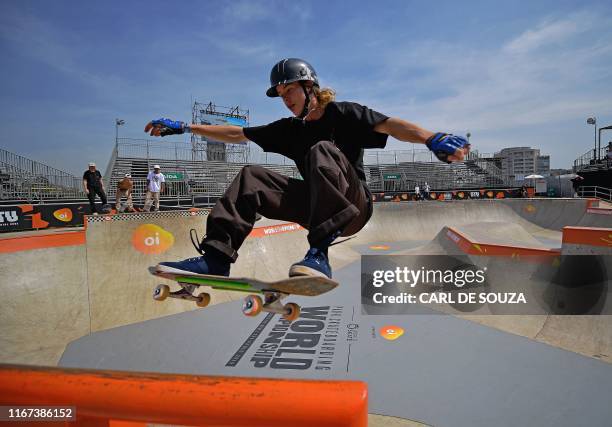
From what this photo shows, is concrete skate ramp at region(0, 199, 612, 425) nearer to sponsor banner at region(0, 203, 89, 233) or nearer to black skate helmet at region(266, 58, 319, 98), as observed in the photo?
black skate helmet at region(266, 58, 319, 98)

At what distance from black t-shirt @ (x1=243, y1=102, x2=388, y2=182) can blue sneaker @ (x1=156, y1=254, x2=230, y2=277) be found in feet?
3.30

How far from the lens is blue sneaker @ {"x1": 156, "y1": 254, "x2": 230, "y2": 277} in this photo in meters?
2.54

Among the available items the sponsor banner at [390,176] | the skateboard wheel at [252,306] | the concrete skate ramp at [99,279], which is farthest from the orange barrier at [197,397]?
the sponsor banner at [390,176]

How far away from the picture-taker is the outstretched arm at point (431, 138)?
2309 mm

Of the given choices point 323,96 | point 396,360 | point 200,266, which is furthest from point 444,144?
point 396,360

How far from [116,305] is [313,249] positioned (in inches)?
275

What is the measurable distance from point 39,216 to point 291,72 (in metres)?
15.3

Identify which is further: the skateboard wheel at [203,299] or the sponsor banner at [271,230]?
the sponsor banner at [271,230]

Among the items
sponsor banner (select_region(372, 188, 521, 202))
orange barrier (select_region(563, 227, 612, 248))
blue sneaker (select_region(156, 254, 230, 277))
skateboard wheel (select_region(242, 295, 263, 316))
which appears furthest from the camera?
sponsor banner (select_region(372, 188, 521, 202))

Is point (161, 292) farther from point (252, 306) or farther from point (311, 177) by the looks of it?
point (311, 177)

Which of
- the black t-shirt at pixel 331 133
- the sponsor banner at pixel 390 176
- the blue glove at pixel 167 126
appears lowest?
the black t-shirt at pixel 331 133

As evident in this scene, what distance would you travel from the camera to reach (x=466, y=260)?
9.06 metres

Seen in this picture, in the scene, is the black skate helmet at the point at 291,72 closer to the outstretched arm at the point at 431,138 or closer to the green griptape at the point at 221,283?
the outstretched arm at the point at 431,138

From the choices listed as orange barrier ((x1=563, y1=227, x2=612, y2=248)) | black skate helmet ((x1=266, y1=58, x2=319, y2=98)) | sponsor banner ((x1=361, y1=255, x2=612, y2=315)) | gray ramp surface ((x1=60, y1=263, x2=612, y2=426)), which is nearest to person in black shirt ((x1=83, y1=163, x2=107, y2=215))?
gray ramp surface ((x1=60, y1=263, x2=612, y2=426))
